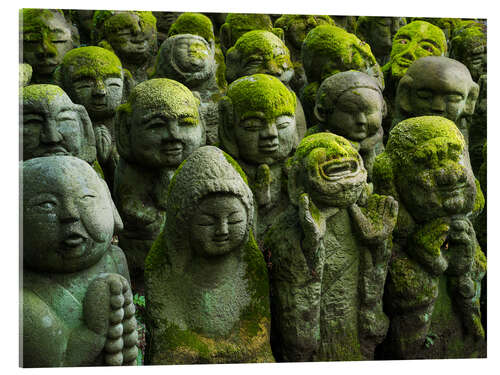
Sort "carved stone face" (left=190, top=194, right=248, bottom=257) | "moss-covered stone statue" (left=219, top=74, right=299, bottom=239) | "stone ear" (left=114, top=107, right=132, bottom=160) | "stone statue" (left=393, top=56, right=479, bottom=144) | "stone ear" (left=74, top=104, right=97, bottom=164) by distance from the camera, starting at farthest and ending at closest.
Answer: "stone statue" (left=393, top=56, right=479, bottom=144) → "moss-covered stone statue" (left=219, top=74, right=299, bottom=239) → "stone ear" (left=114, top=107, right=132, bottom=160) → "stone ear" (left=74, top=104, right=97, bottom=164) → "carved stone face" (left=190, top=194, right=248, bottom=257)

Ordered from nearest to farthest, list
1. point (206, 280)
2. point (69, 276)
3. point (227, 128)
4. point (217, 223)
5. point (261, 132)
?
point (69, 276), point (217, 223), point (206, 280), point (261, 132), point (227, 128)

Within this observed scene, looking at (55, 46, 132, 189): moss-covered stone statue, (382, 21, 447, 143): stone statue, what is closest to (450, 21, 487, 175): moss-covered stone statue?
(382, 21, 447, 143): stone statue

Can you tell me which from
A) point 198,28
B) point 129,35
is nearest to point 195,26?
point 198,28

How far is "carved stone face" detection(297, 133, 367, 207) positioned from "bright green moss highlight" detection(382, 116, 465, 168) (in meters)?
0.53

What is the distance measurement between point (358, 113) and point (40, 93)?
269cm

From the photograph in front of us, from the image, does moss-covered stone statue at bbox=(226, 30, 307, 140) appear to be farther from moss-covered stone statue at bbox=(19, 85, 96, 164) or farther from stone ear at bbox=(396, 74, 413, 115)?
moss-covered stone statue at bbox=(19, 85, 96, 164)

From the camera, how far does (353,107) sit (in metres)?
6.10

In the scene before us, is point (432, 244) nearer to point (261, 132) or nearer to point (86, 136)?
point (261, 132)

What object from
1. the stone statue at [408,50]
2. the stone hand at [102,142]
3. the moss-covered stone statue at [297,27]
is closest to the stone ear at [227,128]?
the stone hand at [102,142]

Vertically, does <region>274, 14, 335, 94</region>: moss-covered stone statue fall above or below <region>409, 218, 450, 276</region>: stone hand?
above

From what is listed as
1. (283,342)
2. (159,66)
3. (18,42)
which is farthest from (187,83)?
(283,342)

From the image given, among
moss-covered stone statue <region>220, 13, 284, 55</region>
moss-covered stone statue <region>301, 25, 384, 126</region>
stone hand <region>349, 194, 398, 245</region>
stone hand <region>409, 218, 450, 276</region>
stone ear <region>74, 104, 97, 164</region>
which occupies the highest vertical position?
moss-covered stone statue <region>220, 13, 284, 55</region>

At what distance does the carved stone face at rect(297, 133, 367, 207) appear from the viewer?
4.33m

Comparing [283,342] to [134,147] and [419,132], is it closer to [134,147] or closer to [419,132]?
[419,132]
